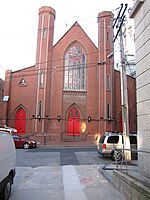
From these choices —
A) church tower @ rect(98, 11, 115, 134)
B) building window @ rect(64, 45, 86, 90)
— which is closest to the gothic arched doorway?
building window @ rect(64, 45, 86, 90)

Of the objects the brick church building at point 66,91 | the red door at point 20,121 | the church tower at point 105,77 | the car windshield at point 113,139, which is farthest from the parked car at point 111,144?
the red door at point 20,121

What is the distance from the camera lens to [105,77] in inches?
1133

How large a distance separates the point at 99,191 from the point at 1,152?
3413mm

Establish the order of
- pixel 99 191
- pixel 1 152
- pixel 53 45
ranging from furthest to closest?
pixel 53 45, pixel 99 191, pixel 1 152

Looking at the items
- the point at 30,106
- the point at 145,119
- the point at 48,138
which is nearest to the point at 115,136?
the point at 145,119

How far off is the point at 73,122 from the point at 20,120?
7313 mm

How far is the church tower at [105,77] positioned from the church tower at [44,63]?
7042 millimetres

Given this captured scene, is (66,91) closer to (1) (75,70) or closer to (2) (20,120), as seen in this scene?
(1) (75,70)

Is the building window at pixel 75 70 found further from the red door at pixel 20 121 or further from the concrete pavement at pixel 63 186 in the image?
the concrete pavement at pixel 63 186

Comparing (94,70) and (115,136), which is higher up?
(94,70)

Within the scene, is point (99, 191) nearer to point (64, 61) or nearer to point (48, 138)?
point (48, 138)

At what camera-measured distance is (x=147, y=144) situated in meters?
6.61

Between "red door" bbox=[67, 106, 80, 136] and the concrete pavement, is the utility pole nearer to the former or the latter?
the concrete pavement

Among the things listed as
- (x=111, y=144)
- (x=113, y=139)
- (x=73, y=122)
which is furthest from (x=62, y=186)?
(x=73, y=122)
